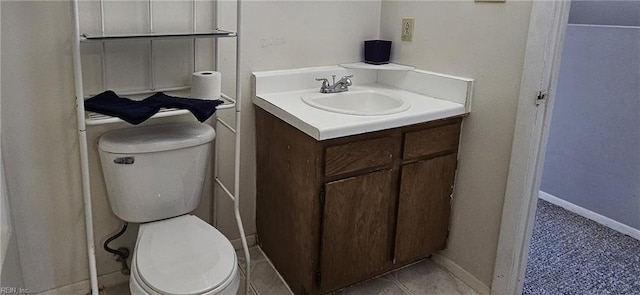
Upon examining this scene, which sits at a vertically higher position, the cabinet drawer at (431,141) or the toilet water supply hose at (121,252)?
the cabinet drawer at (431,141)

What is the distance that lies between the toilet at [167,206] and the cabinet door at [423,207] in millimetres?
735

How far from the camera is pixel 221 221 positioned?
2.18m

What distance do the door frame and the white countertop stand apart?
290 mm

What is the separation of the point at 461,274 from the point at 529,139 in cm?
71

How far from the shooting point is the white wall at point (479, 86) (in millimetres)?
1753

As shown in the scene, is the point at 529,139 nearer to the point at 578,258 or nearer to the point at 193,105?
the point at 578,258

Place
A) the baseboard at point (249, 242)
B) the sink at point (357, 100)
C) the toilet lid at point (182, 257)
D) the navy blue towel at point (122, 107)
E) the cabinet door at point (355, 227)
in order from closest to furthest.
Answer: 1. the toilet lid at point (182, 257)
2. the navy blue towel at point (122, 107)
3. the cabinet door at point (355, 227)
4. the sink at point (357, 100)
5. the baseboard at point (249, 242)

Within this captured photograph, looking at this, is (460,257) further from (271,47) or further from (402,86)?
(271,47)

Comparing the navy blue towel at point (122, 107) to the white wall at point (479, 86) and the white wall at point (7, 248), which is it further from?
the white wall at point (479, 86)

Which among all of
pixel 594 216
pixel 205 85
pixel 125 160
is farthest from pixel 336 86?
pixel 594 216

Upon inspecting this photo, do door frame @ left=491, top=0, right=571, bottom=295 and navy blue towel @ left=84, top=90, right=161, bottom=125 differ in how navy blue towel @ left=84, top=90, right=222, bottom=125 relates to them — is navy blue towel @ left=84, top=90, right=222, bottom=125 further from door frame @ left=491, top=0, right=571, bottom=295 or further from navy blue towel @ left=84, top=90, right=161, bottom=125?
door frame @ left=491, top=0, right=571, bottom=295

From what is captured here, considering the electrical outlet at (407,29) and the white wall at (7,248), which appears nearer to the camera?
the white wall at (7,248)

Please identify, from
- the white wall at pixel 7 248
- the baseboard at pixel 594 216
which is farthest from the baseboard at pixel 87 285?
the baseboard at pixel 594 216

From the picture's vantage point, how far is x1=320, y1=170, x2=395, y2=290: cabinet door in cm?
175
